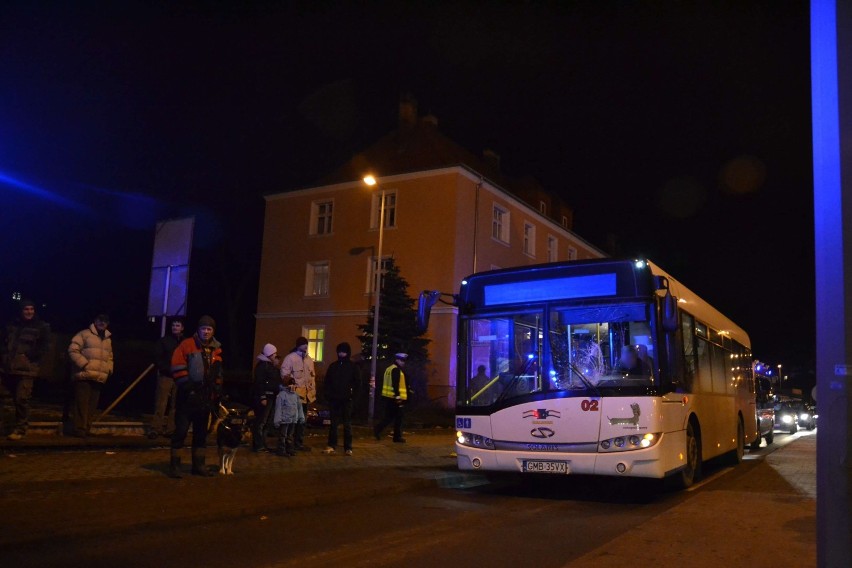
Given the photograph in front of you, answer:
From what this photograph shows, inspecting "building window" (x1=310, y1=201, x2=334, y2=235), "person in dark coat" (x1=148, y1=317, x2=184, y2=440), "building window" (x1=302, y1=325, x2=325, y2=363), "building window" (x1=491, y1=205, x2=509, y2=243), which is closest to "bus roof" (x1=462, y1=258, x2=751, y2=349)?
"person in dark coat" (x1=148, y1=317, x2=184, y2=440)

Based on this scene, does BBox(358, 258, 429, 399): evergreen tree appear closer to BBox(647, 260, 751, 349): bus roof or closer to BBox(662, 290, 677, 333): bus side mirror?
BBox(647, 260, 751, 349): bus roof

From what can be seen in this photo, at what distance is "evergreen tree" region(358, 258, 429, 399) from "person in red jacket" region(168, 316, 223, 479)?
22.7 metres

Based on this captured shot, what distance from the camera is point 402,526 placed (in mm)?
7645

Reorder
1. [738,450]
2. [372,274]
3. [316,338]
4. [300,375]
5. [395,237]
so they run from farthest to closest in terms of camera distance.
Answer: [316,338]
[372,274]
[395,237]
[738,450]
[300,375]

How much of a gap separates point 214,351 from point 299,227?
3288 cm

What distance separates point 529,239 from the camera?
4284cm

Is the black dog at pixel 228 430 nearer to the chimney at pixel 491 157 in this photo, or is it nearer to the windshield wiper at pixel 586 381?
the windshield wiper at pixel 586 381

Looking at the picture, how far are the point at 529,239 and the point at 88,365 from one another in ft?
111

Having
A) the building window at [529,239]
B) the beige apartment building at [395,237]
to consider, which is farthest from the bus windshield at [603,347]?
the building window at [529,239]

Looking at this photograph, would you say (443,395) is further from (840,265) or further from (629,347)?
(840,265)

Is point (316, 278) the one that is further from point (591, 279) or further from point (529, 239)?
point (591, 279)

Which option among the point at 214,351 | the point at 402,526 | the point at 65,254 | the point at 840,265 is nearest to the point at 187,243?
the point at 214,351

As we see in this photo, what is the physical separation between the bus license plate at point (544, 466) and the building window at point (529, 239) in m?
33.5

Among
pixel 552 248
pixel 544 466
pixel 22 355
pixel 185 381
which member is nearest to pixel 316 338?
pixel 552 248
